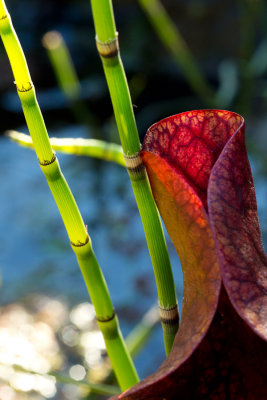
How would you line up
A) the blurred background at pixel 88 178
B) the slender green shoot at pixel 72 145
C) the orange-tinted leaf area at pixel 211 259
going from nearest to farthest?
the orange-tinted leaf area at pixel 211 259
the slender green shoot at pixel 72 145
the blurred background at pixel 88 178

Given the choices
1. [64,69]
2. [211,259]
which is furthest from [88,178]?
[211,259]

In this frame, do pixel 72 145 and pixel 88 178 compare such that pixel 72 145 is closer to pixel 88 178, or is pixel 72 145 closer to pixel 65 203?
pixel 65 203

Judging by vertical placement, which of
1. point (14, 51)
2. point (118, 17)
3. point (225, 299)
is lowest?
point (118, 17)

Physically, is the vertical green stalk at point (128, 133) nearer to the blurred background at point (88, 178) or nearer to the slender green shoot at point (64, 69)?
the blurred background at point (88, 178)

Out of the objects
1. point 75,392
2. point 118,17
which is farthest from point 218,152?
point 118,17

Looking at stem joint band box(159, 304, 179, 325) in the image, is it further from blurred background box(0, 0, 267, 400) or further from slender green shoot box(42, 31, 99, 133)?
slender green shoot box(42, 31, 99, 133)

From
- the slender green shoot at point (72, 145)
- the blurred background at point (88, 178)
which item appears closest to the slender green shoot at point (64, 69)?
the blurred background at point (88, 178)

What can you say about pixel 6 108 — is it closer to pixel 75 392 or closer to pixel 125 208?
pixel 125 208
